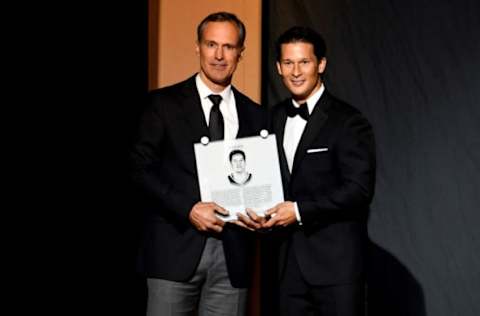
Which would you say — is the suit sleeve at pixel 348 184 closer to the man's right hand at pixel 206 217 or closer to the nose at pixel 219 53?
the man's right hand at pixel 206 217

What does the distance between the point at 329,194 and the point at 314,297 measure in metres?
0.32

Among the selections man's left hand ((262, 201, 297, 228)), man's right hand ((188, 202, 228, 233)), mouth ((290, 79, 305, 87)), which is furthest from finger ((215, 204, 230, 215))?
mouth ((290, 79, 305, 87))

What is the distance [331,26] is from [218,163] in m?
1.26

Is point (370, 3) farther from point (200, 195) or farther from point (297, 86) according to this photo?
point (200, 195)

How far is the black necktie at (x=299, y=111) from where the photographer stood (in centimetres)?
238

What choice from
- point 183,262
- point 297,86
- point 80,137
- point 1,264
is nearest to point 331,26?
point 297,86

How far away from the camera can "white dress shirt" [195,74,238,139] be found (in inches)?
93.7

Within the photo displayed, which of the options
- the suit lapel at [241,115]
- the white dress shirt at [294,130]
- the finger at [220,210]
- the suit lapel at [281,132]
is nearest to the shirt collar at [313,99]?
the white dress shirt at [294,130]

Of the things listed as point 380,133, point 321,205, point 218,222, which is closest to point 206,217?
point 218,222

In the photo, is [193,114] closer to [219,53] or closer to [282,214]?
[219,53]

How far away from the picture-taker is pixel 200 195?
90.7 inches

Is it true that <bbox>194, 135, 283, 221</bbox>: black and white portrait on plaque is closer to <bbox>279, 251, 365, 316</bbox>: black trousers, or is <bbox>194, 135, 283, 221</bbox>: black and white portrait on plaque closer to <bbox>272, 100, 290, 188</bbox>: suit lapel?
<bbox>272, 100, 290, 188</bbox>: suit lapel

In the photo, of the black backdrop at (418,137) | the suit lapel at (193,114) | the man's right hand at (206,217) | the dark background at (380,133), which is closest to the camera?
the man's right hand at (206,217)

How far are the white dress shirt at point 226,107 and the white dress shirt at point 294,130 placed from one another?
0.17 meters
